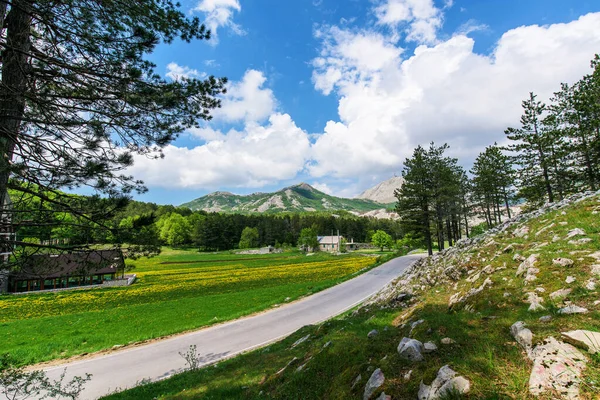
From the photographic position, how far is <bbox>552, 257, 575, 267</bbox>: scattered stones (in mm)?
6275

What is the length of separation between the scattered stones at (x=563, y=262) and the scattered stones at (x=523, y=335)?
394 centimetres

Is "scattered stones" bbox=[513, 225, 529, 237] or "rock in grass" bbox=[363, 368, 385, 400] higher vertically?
"scattered stones" bbox=[513, 225, 529, 237]

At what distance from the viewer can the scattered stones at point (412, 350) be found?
13.6 ft

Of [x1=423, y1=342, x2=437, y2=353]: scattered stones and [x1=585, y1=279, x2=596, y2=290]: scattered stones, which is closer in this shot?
[x1=423, y1=342, x2=437, y2=353]: scattered stones

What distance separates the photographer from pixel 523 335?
3.57 meters

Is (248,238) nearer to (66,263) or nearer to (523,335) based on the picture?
(66,263)

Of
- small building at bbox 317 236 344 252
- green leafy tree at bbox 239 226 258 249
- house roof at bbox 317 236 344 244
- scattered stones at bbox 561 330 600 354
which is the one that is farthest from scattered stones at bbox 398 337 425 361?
green leafy tree at bbox 239 226 258 249

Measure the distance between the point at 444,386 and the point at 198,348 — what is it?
1268cm

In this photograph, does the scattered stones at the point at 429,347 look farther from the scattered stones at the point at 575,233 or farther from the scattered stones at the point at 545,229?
the scattered stones at the point at 545,229

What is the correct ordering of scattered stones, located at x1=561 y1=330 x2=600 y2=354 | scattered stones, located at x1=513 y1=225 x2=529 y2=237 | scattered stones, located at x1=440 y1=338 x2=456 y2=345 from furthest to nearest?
scattered stones, located at x1=513 y1=225 x2=529 y2=237 → scattered stones, located at x1=440 y1=338 x2=456 y2=345 → scattered stones, located at x1=561 y1=330 x2=600 y2=354

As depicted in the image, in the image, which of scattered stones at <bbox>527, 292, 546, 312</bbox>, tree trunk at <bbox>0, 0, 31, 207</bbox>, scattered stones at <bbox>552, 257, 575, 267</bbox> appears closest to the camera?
tree trunk at <bbox>0, 0, 31, 207</bbox>

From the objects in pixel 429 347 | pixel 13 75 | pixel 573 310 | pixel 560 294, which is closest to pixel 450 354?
pixel 429 347

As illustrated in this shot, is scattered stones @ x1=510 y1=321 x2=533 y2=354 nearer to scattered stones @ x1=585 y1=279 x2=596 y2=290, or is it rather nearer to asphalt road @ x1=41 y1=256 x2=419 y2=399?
scattered stones @ x1=585 y1=279 x2=596 y2=290

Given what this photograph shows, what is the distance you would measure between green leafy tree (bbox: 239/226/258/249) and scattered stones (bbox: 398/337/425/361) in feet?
371
